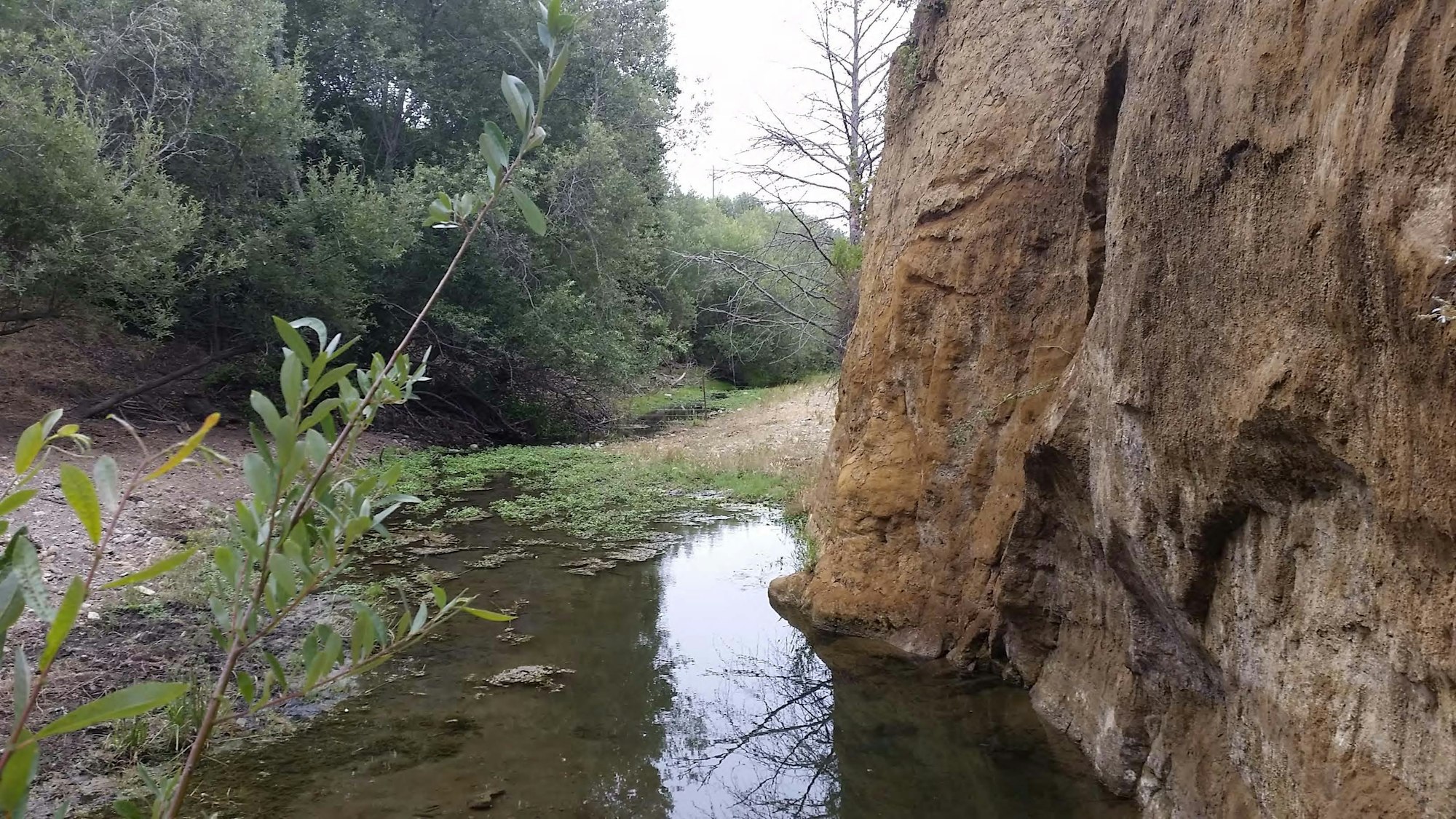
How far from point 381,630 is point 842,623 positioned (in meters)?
5.76

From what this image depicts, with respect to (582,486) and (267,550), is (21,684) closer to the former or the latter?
(267,550)

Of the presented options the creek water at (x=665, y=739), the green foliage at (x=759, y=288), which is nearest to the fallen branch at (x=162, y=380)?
the green foliage at (x=759, y=288)

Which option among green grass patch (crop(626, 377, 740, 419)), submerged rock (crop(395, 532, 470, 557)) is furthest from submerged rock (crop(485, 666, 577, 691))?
green grass patch (crop(626, 377, 740, 419))

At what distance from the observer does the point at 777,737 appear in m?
5.54

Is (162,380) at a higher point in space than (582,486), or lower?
higher

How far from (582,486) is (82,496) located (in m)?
12.2

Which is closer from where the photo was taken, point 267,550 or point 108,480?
point 108,480

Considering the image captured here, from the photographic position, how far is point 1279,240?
122 inches

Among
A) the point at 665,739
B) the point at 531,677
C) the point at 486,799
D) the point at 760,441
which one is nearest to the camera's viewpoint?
the point at 486,799

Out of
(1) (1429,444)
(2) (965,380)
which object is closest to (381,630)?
(1) (1429,444)

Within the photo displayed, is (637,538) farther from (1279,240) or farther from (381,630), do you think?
(381,630)

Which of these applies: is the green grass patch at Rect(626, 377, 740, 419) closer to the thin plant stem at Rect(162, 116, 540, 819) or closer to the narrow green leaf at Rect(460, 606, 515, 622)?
the narrow green leaf at Rect(460, 606, 515, 622)

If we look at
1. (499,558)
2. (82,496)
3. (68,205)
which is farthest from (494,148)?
(68,205)

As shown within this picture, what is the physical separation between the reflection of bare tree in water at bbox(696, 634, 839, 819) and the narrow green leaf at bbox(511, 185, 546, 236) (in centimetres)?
391
